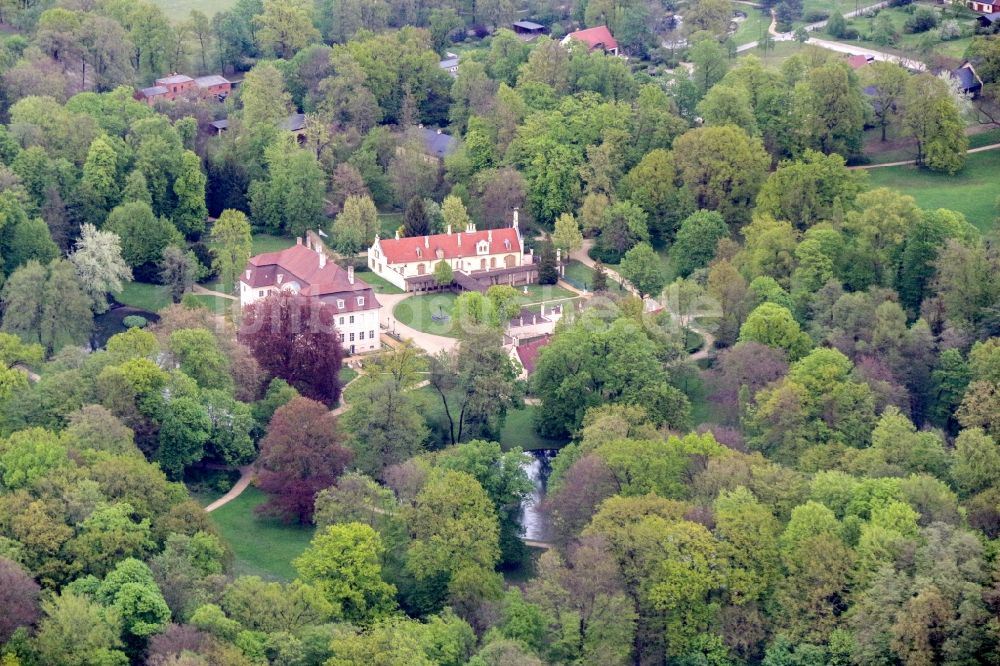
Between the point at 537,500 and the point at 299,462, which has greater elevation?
the point at 299,462

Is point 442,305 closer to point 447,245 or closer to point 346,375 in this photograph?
point 447,245

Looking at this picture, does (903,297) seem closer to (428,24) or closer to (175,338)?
(175,338)

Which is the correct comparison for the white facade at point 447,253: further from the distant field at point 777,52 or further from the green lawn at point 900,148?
the distant field at point 777,52

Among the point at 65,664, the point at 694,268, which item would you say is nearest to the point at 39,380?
the point at 65,664

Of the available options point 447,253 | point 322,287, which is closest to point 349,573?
point 322,287

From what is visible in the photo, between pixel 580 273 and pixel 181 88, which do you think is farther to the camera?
pixel 181 88

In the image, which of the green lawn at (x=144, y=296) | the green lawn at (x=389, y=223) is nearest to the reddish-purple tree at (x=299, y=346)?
the green lawn at (x=144, y=296)
